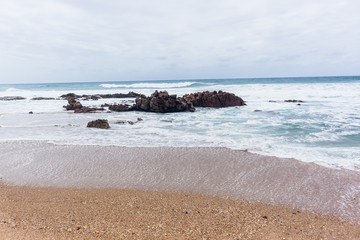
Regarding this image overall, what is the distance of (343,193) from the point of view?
448cm

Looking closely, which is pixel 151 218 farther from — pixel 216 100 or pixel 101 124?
pixel 216 100

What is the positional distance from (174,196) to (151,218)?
0.87 metres

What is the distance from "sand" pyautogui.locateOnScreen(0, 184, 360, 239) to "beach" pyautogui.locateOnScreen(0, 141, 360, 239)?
14 millimetres

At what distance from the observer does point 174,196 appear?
4.48 metres

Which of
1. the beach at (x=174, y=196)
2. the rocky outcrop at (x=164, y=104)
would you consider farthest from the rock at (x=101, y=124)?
the rocky outcrop at (x=164, y=104)

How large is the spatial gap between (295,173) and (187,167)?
2494 mm

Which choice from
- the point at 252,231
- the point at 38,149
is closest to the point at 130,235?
the point at 252,231

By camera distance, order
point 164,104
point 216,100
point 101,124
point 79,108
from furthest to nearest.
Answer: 1. point 216,100
2. point 79,108
3. point 164,104
4. point 101,124

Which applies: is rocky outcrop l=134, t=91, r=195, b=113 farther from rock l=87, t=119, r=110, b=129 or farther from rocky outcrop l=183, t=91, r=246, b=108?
rock l=87, t=119, r=110, b=129

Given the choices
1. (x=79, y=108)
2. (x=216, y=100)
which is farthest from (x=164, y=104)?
(x=79, y=108)

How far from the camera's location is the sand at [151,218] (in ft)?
10.8

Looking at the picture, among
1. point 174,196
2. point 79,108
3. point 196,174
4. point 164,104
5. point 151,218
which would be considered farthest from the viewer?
point 79,108

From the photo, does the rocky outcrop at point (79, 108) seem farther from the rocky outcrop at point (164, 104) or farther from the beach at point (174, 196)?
the beach at point (174, 196)

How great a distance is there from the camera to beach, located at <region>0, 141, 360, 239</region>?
3398 mm
